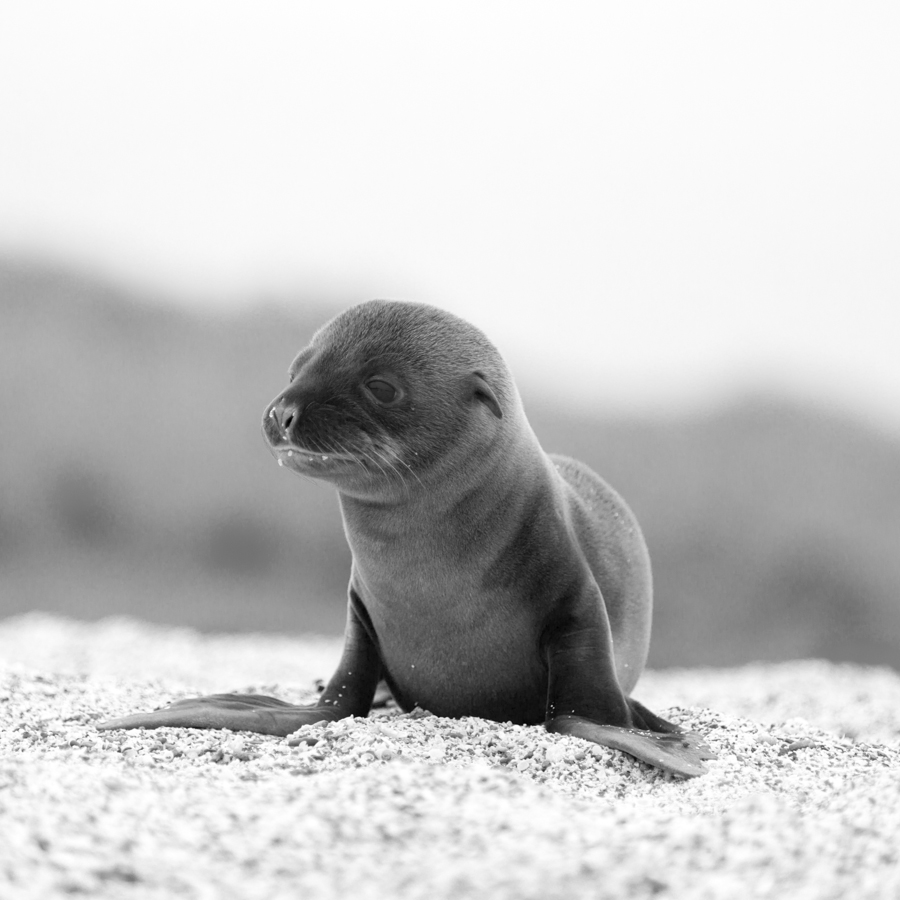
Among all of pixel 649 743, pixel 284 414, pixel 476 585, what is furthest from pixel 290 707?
pixel 649 743

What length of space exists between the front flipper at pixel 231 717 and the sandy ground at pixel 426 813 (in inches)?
4.3

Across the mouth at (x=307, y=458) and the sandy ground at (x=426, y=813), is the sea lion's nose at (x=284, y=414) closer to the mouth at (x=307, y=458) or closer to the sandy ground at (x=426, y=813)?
the mouth at (x=307, y=458)

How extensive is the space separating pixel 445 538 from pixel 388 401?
0.55 meters

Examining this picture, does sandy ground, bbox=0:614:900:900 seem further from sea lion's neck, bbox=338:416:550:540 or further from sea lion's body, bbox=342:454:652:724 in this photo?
sea lion's neck, bbox=338:416:550:540

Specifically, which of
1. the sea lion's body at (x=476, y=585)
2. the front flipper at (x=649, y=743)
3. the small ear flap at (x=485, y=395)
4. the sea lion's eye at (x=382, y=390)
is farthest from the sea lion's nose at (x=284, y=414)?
the front flipper at (x=649, y=743)

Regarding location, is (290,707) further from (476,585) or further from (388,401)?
(388,401)

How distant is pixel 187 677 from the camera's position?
7.33m

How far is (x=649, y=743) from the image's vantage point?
13.9 ft

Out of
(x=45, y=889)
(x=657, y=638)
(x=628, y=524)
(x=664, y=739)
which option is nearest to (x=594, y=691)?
(x=664, y=739)

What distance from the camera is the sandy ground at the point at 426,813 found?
266 cm

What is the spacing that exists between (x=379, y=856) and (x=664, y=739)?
183cm

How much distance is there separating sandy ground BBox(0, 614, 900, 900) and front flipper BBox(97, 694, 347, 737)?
11 cm

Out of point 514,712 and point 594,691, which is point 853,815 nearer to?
point 594,691

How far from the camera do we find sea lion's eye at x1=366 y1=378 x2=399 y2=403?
14.7 ft
